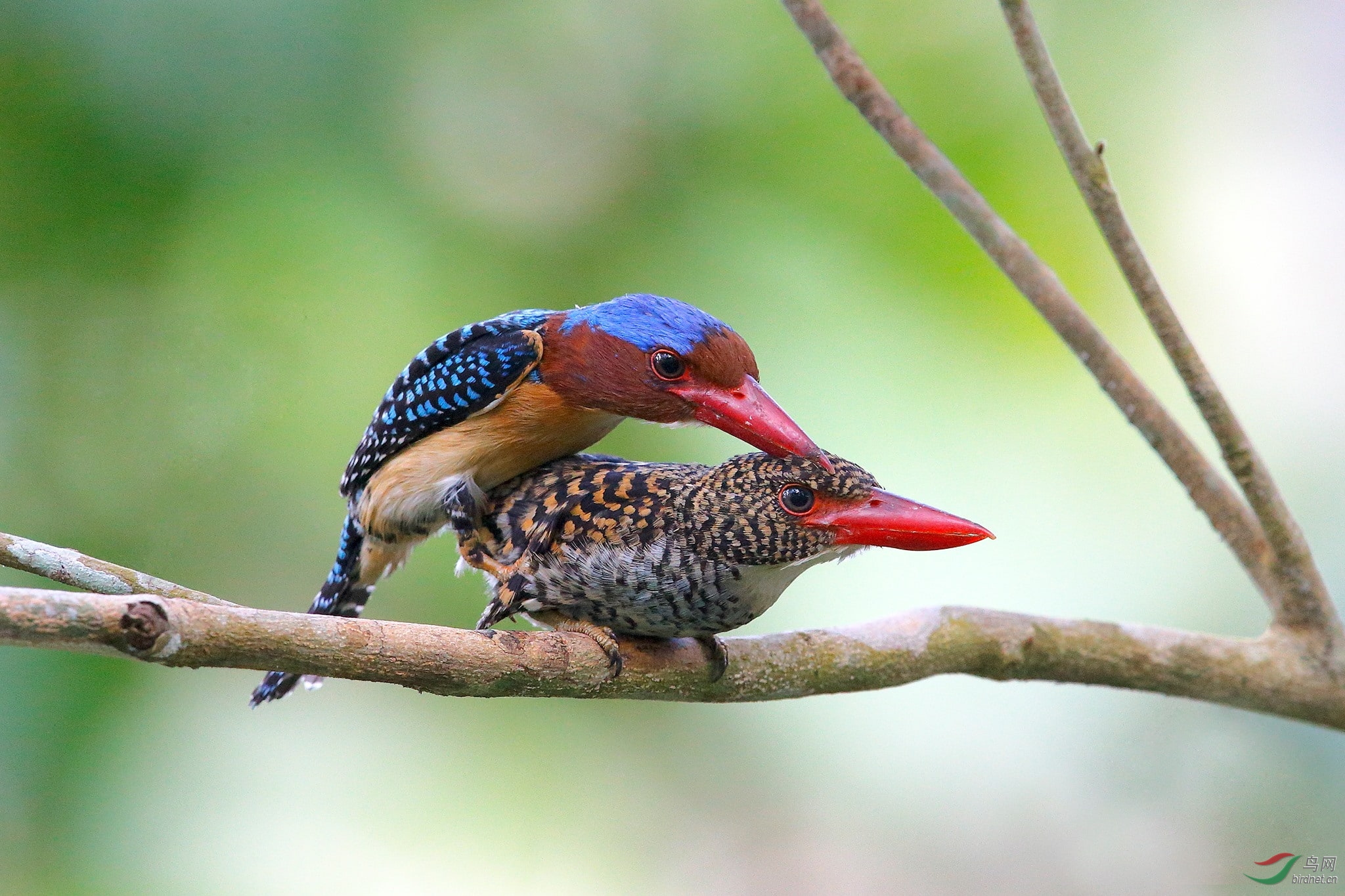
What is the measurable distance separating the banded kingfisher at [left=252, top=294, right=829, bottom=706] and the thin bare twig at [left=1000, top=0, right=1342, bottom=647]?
818 millimetres

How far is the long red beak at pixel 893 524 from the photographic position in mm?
2039

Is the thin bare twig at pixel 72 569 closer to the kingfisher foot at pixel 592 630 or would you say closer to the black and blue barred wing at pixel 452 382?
the kingfisher foot at pixel 592 630

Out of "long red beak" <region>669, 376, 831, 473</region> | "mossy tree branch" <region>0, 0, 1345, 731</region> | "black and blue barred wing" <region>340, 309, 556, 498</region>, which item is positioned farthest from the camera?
"black and blue barred wing" <region>340, 309, 556, 498</region>

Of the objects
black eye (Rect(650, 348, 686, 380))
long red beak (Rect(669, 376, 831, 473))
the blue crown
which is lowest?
long red beak (Rect(669, 376, 831, 473))

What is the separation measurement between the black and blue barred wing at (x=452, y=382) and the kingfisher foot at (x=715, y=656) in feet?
2.43

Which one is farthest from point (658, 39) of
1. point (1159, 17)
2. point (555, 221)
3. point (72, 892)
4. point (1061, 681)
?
point (72, 892)

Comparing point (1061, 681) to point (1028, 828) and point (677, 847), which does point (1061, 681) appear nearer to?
point (1028, 828)

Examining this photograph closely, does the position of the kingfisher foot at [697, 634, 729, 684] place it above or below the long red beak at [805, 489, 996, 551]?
below

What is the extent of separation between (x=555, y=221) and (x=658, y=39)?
2.51ft

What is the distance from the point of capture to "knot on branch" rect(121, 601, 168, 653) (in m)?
1.51

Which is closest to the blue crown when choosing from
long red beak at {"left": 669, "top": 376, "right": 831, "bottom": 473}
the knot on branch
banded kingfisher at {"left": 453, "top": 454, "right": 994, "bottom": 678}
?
long red beak at {"left": 669, "top": 376, "right": 831, "bottom": 473}

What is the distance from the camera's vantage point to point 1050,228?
144 inches

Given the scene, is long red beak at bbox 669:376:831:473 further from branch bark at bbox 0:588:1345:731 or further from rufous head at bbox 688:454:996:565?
branch bark at bbox 0:588:1345:731

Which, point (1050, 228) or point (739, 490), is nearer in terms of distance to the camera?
point (739, 490)
